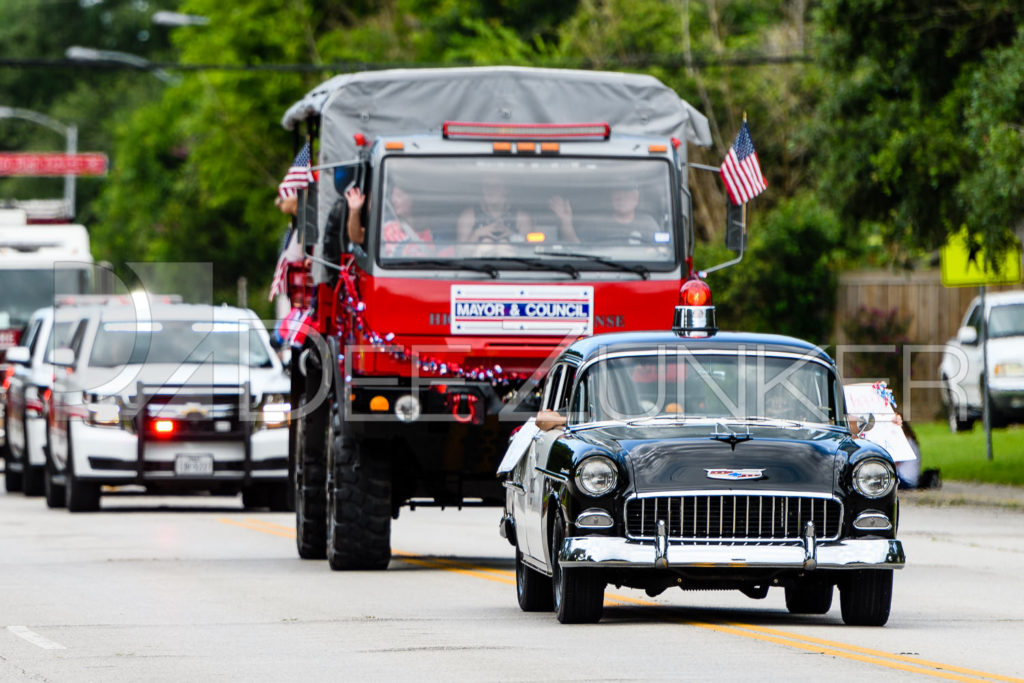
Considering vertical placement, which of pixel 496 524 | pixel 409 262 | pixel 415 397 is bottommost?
pixel 496 524

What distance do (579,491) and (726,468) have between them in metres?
0.81

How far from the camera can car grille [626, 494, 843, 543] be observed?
12.1 meters

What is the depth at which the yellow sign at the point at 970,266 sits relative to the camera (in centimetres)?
2734

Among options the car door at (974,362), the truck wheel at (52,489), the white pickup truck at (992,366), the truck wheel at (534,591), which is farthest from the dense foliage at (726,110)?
the truck wheel at (534,591)

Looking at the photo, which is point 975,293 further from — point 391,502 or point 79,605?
point 79,605

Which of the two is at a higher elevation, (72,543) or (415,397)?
(415,397)

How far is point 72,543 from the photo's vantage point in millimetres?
20344

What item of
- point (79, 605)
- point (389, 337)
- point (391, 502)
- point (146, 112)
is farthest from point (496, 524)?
point (146, 112)

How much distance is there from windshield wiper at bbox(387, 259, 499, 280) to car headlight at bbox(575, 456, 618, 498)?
415 cm

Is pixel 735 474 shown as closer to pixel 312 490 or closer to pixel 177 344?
pixel 312 490

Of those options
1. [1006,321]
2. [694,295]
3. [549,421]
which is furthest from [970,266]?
[549,421]

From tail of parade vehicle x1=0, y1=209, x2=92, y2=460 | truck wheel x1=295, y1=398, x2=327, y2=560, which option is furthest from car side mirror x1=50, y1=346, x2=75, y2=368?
tail of parade vehicle x1=0, y1=209, x2=92, y2=460

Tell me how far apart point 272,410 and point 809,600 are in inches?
461

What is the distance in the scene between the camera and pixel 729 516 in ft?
39.8
